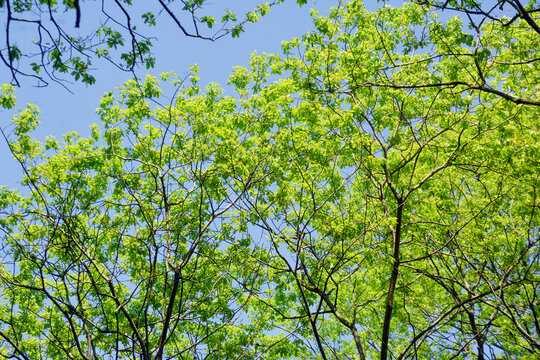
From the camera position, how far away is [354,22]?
1145cm

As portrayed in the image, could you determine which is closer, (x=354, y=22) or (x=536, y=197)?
(x=536, y=197)

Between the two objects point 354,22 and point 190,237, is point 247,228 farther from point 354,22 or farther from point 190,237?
point 354,22

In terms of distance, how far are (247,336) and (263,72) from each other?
6.90 m

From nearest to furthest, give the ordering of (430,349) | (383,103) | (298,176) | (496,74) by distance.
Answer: (298,176), (383,103), (496,74), (430,349)

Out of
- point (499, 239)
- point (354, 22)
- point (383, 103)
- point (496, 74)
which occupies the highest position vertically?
point (354, 22)

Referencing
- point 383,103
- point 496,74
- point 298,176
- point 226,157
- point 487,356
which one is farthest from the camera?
point 496,74

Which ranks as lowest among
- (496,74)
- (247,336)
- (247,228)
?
(247,336)

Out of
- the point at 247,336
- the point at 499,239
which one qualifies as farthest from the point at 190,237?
the point at 499,239

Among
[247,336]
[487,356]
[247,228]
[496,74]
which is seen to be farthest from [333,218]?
[496,74]

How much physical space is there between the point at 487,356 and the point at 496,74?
7025 millimetres

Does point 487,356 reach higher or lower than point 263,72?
lower

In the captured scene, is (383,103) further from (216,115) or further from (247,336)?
(247,336)

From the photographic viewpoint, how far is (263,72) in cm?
1246

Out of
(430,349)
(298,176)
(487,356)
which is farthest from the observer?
(430,349)
